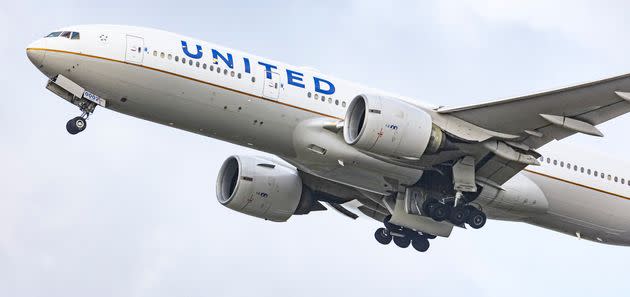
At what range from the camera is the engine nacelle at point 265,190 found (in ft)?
142

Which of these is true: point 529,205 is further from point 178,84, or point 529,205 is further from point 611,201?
point 178,84

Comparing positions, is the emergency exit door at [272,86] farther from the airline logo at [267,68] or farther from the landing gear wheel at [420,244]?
the landing gear wheel at [420,244]

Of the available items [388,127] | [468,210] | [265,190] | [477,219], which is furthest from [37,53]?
[477,219]

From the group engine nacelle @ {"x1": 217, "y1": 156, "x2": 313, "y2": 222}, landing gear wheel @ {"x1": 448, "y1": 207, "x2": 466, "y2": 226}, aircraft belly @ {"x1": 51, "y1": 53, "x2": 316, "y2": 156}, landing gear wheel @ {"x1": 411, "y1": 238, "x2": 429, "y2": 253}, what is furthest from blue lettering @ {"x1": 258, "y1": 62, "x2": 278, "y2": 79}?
landing gear wheel @ {"x1": 411, "y1": 238, "x2": 429, "y2": 253}

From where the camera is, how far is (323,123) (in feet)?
127

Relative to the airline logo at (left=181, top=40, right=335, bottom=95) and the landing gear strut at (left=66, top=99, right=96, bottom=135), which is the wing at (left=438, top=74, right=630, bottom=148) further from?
the landing gear strut at (left=66, top=99, right=96, bottom=135)

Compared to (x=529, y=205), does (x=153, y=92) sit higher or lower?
higher

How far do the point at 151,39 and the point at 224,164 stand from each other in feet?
23.9

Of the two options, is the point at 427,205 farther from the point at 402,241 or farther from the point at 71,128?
the point at 71,128

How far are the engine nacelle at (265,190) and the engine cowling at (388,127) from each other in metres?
6.54

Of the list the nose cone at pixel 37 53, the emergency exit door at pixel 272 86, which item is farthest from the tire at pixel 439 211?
the nose cone at pixel 37 53

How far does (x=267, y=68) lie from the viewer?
38844mm

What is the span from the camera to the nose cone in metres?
37.8

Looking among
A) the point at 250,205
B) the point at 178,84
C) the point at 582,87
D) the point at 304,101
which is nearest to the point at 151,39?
the point at 178,84
